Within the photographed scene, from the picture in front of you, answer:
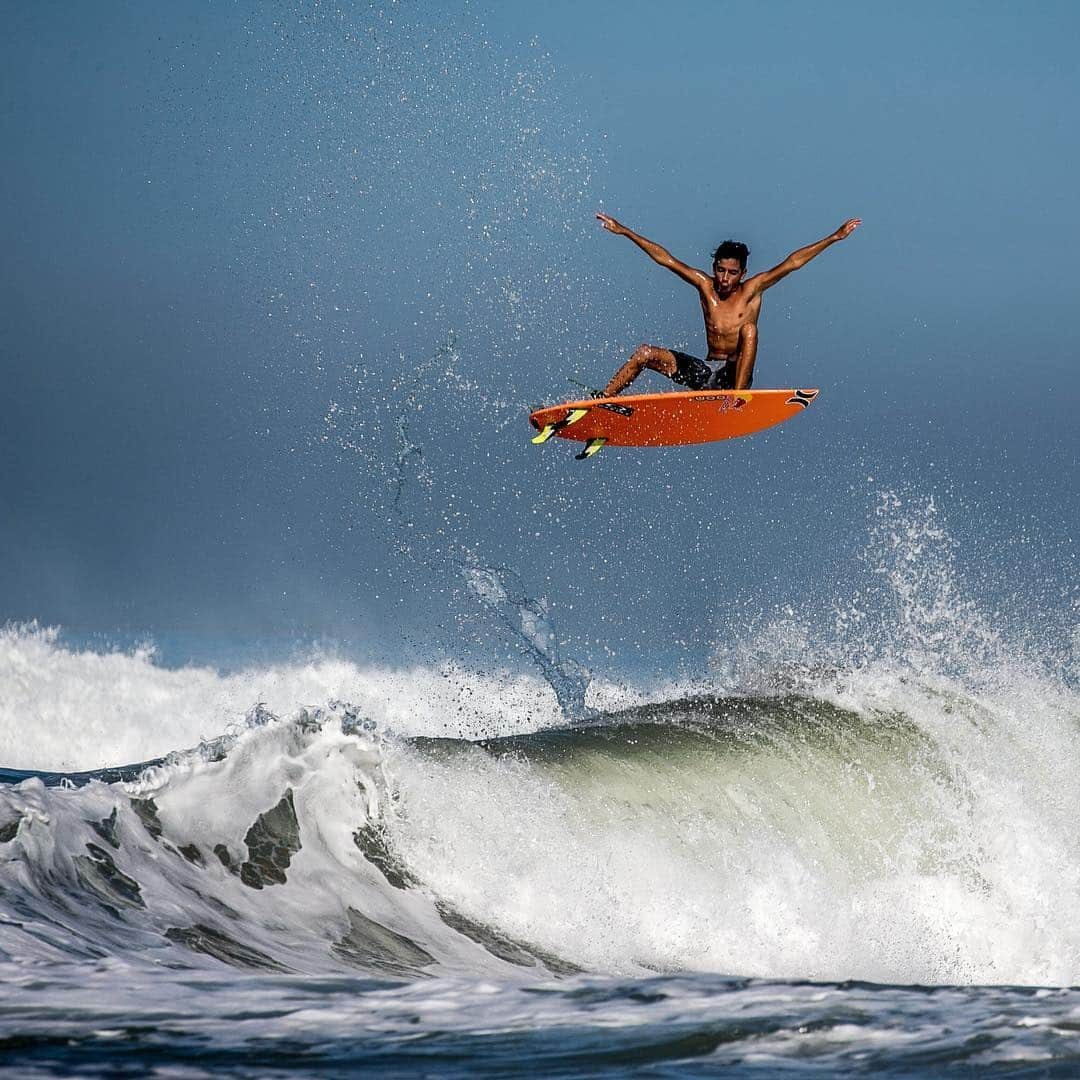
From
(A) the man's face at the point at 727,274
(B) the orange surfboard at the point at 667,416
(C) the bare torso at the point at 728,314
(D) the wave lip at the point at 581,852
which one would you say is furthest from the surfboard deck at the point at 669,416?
(D) the wave lip at the point at 581,852

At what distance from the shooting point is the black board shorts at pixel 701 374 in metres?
9.99

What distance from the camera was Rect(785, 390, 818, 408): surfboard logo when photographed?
33.6ft

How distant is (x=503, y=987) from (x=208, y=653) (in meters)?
52.5

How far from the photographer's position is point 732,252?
9633 millimetres

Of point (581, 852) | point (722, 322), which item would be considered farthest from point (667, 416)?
point (581, 852)

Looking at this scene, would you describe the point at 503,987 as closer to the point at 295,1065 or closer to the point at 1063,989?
the point at 295,1065

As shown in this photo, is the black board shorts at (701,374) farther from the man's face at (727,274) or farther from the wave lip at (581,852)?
the wave lip at (581,852)

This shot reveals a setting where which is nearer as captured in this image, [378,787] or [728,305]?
[378,787]

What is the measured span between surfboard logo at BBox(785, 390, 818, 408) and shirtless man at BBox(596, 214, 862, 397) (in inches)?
17.5

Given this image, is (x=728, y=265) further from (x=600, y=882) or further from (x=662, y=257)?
(x=600, y=882)

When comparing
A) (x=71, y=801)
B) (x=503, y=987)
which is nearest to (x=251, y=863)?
(x=71, y=801)

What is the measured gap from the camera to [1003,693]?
11.3 m

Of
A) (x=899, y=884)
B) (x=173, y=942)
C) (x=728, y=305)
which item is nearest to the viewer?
(x=173, y=942)

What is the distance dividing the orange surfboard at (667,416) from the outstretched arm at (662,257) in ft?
2.97
